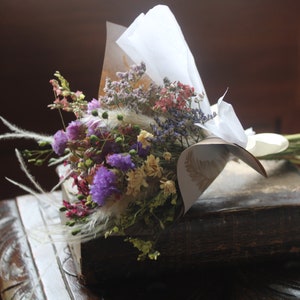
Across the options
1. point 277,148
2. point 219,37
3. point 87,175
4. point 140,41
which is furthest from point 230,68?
point 87,175

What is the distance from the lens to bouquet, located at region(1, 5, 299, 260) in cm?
89

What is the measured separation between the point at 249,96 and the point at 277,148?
39.7 inches

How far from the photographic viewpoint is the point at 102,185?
862 millimetres

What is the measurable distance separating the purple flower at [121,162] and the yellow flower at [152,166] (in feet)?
0.08

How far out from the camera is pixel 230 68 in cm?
205

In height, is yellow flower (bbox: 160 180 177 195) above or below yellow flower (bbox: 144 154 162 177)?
below

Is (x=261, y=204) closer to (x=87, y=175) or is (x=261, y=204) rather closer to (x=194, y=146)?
(x=194, y=146)

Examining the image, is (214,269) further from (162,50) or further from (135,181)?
(162,50)

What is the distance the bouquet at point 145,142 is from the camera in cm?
89

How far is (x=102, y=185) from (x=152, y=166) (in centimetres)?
8

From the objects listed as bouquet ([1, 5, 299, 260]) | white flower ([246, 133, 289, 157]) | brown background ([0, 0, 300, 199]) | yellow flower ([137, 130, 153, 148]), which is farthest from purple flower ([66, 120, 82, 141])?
brown background ([0, 0, 300, 199])

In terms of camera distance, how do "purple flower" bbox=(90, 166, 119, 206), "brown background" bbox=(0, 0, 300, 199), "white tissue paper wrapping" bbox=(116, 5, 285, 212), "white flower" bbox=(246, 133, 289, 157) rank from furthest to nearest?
"brown background" bbox=(0, 0, 300, 199)
"white flower" bbox=(246, 133, 289, 157)
"white tissue paper wrapping" bbox=(116, 5, 285, 212)
"purple flower" bbox=(90, 166, 119, 206)

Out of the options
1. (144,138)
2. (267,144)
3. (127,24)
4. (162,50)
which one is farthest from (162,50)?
(127,24)

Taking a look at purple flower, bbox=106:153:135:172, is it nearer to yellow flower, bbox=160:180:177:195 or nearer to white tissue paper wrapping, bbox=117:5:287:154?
yellow flower, bbox=160:180:177:195
